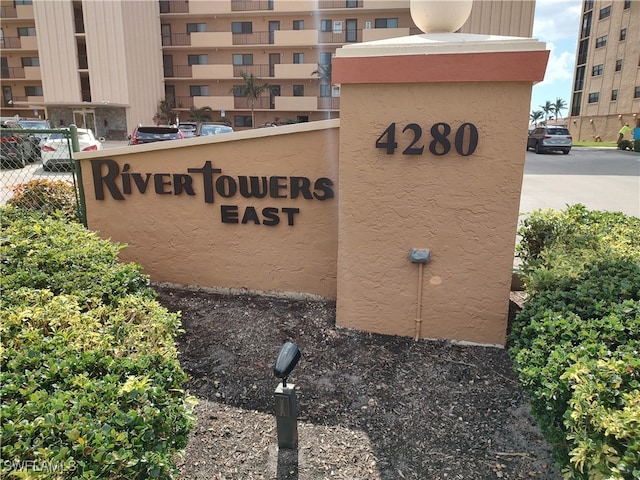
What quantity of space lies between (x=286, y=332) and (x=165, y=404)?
8.79 feet

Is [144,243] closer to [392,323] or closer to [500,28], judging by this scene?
[392,323]

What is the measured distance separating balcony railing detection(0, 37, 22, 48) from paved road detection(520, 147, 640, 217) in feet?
132

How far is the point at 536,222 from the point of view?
17.9ft

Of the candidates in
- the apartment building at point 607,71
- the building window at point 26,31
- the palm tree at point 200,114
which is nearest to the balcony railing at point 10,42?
the building window at point 26,31

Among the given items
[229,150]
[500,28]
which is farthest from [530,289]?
[500,28]

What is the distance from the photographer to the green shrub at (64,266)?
306 centimetres

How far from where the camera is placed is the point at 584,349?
92.2 inches

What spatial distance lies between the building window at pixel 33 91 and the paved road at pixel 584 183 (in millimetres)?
39356

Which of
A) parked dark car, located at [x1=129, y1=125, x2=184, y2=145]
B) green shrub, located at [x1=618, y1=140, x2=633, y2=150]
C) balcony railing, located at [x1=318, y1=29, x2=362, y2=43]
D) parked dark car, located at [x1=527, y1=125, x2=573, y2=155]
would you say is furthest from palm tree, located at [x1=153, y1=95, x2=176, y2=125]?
green shrub, located at [x1=618, y1=140, x2=633, y2=150]

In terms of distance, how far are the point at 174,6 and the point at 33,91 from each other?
14181mm

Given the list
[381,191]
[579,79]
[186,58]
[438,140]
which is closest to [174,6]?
[186,58]

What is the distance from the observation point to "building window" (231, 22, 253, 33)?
128 feet

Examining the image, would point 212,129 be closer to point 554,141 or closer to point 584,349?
point 554,141

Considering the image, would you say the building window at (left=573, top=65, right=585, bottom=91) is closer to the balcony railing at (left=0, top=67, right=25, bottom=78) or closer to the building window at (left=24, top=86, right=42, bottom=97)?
the building window at (left=24, top=86, right=42, bottom=97)
